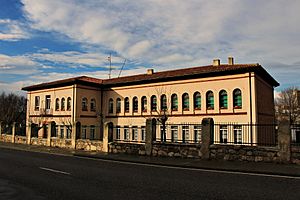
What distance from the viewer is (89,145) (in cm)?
2245

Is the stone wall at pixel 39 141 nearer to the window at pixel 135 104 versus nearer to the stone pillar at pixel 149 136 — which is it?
the window at pixel 135 104

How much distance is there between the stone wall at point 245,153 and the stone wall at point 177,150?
3.26ft

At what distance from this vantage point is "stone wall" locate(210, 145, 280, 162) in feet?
44.5

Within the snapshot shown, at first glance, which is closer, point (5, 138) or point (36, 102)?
point (5, 138)

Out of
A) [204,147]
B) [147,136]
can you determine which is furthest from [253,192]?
[147,136]

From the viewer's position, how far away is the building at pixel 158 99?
2956 cm

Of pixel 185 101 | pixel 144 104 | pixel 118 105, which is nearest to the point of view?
pixel 185 101

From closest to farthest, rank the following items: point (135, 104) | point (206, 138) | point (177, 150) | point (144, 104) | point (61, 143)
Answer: point (206, 138) → point (177, 150) → point (61, 143) → point (144, 104) → point (135, 104)

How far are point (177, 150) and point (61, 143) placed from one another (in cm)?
1322

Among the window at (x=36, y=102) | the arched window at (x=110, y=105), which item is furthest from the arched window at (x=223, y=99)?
the window at (x=36, y=102)

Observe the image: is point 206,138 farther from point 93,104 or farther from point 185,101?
point 93,104

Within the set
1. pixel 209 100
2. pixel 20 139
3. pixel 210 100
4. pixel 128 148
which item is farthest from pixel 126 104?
pixel 128 148

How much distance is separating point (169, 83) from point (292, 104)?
130ft

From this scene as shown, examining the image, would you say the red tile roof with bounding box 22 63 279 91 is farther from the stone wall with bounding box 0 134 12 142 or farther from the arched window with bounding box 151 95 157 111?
the stone wall with bounding box 0 134 12 142
